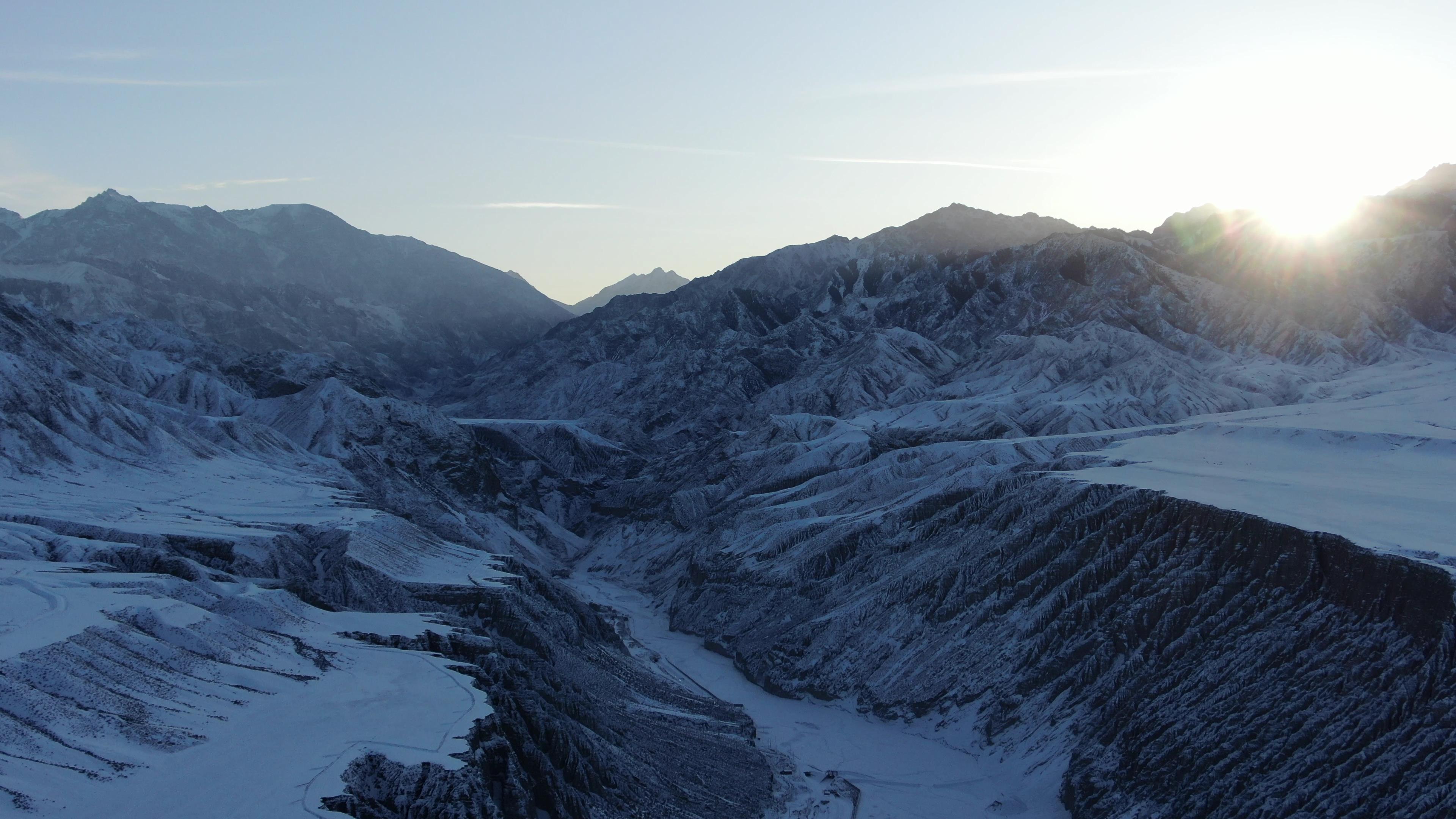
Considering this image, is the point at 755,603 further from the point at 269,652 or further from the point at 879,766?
the point at 269,652

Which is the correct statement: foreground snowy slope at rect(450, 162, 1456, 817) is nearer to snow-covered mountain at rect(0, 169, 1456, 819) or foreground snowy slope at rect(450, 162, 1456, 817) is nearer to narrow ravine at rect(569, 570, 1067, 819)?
snow-covered mountain at rect(0, 169, 1456, 819)

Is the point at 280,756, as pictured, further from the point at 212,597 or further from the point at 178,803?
the point at 212,597

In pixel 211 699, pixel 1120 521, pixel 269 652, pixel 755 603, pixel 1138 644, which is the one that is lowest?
pixel 755 603

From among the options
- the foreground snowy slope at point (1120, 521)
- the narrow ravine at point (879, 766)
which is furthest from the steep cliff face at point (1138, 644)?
the narrow ravine at point (879, 766)

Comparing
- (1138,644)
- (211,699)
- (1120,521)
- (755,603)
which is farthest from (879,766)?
(211,699)

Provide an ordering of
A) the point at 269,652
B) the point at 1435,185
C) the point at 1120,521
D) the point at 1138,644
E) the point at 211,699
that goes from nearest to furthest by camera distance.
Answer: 1. the point at 211,699
2. the point at 269,652
3. the point at 1138,644
4. the point at 1120,521
5. the point at 1435,185

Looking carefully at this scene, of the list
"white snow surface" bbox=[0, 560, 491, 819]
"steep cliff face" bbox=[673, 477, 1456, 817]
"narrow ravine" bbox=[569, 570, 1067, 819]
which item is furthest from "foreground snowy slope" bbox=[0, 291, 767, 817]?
"steep cliff face" bbox=[673, 477, 1456, 817]

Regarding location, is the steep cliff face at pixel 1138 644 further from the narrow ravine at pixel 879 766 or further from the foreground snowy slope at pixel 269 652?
the foreground snowy slope at pixel 269 652
